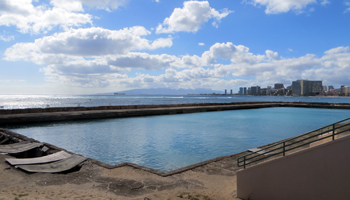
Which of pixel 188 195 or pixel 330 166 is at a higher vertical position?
pixel 330 166

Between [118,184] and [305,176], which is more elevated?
[305,176]

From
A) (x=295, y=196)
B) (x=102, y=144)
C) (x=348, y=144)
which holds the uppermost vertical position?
(x=348, y=144)

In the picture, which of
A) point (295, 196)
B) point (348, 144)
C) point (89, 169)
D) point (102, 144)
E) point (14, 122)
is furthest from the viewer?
point (14, 122)

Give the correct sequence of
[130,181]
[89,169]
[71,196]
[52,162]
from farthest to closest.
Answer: [52,162]
[89,169]
[130,181]
[71,196]

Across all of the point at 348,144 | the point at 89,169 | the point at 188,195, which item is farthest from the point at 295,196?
the point at 89,169

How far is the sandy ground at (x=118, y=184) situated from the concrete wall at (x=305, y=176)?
0.73m

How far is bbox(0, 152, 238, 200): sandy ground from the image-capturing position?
208 inches

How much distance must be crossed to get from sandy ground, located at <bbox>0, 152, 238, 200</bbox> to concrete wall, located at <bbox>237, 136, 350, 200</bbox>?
73cm

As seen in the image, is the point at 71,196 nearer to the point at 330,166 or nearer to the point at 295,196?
the point at 295,196

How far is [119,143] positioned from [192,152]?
504 centimetres

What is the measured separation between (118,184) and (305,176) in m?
4.57

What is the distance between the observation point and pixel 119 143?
1403 centimetres

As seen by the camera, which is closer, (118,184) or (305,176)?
(305,176)

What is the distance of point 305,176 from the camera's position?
454 centimetres
